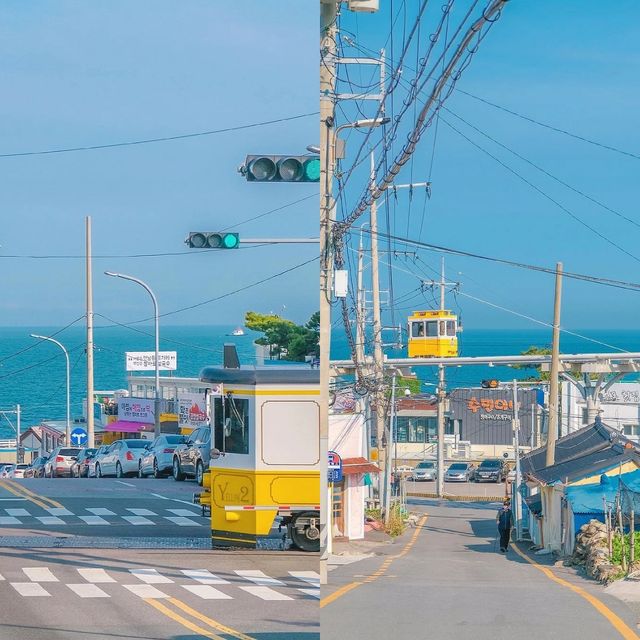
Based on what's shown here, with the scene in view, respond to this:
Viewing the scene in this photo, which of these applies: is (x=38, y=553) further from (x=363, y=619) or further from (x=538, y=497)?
(x=363, y=619)

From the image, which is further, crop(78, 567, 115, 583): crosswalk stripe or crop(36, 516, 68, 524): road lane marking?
crop(36, 516, 68, 524): road lane marking

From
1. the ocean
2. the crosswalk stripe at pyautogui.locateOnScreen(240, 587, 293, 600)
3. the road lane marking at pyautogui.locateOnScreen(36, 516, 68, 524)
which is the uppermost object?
the ocean

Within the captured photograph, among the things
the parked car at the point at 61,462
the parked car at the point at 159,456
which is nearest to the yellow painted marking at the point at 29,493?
the parked car at the point at 159,456

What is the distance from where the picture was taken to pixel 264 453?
512cm

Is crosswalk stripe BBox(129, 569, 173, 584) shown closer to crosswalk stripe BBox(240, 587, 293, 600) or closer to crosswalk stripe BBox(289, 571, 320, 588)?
crosswalk stripe BBox(240, 587, 293, 600)

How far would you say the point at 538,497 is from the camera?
4.14 meters

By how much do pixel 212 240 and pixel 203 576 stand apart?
10.2 feet

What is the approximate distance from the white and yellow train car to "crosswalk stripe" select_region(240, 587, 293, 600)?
257mm

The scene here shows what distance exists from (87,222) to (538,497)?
2.19m

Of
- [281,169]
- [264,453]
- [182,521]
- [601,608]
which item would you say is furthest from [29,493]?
[601,608]

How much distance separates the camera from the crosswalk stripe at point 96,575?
7.42 meters

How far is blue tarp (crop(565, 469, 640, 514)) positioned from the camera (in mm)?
3146

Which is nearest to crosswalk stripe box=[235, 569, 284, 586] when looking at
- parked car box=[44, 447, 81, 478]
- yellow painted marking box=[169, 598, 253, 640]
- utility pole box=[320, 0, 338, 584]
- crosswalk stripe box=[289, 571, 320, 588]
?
crosswalk stripe box=[289, 571, 320, 588]

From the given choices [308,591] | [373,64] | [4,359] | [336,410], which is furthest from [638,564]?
[4,359]
